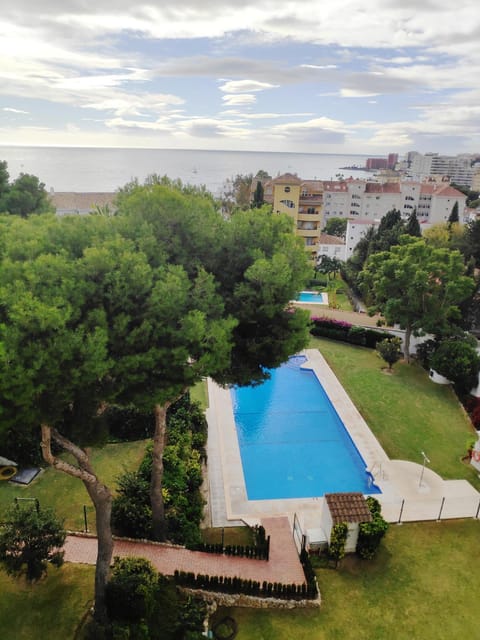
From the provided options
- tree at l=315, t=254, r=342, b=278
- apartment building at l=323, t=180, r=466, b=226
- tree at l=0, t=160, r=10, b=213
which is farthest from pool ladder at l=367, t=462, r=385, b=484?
apartment building at l=323, t=180, r=466, b=226

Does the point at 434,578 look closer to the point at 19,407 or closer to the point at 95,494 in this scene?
the point at 95,494

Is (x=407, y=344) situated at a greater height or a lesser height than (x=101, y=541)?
lesser

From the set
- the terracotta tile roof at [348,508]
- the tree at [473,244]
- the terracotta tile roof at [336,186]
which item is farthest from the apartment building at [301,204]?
the terracotta tile roof at [348,508]

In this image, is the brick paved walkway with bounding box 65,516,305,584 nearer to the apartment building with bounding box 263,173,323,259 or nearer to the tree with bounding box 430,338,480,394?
the tree with bounding box 430,338,480,394

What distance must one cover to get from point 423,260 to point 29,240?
71.9ft

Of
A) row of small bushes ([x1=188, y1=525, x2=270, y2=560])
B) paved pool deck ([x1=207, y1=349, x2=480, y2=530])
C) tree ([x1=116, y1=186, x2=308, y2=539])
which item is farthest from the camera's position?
paved pool deck ([x1=207, y1=349, x2=480, y2=530])

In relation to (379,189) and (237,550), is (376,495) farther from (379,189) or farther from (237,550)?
(379,189)

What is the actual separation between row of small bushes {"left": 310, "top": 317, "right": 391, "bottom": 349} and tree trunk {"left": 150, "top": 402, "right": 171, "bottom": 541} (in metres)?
19.2

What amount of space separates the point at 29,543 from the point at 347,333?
76.4ft

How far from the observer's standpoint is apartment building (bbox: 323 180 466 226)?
80.3m

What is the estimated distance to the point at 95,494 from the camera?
10867 mm

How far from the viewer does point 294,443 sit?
65.7ft

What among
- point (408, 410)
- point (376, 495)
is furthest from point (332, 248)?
point (376, 495)

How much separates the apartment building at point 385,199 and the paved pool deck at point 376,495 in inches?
2662
